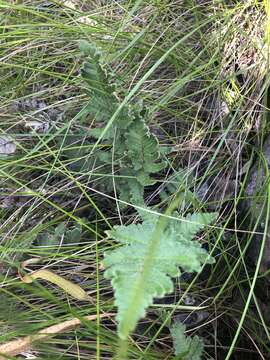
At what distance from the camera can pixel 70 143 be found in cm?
140

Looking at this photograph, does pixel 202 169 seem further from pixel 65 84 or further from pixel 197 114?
pixel 65 84

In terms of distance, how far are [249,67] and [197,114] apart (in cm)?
18

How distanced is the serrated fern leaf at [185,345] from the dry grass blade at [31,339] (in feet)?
0.61

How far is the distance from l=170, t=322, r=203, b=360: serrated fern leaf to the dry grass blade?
185 mm

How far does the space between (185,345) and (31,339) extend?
0.31 metres

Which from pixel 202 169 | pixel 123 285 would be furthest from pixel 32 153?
pixel 123 285

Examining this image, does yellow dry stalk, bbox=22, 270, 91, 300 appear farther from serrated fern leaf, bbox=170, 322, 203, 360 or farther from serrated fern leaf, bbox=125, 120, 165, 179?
serrated fern leaf, bbox=125, 120, 165, 179

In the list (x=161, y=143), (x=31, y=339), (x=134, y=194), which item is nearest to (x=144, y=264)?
(x=31, y=339)

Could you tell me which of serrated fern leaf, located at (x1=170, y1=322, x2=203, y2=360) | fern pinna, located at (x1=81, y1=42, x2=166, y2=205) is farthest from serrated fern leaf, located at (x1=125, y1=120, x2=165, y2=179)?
serrated fern leaf, located at (x1=170, y1=322, x2=203, y2=360)

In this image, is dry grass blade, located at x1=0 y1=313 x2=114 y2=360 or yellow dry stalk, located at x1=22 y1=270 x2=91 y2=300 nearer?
dry grass blade, located at x1=0 y1=313 x2=114 y2=360

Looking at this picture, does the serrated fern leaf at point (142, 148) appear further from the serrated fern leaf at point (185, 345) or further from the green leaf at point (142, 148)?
the serrated fern leaf at point (185, 345)

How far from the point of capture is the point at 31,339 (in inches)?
37.4

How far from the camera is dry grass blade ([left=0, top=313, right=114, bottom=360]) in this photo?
3.08 ft

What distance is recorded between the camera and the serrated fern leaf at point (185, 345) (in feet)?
3.45
